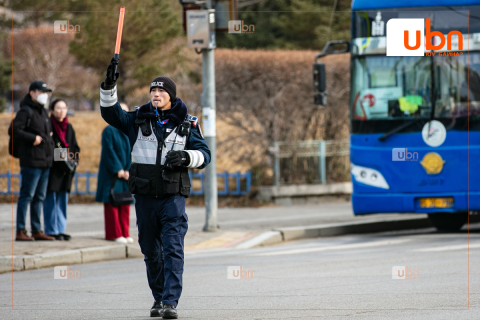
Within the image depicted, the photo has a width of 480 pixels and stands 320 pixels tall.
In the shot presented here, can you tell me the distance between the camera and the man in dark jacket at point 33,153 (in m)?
9.02

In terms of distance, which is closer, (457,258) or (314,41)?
(457,258)

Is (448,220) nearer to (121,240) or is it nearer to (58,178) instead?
(121,240)

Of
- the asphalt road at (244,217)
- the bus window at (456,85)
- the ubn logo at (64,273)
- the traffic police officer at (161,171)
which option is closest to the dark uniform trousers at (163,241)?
the traffic police officer at (161,171)

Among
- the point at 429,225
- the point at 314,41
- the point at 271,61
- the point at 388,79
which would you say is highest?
the point at 314,41

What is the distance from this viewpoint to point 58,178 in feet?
30.9

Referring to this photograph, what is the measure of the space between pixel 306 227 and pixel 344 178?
16.3ft

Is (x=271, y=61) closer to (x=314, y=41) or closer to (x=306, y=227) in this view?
(x=306, y=227)

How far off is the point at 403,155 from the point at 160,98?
19.2 ft

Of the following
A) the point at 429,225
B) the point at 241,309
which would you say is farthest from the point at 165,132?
the point at 429,225

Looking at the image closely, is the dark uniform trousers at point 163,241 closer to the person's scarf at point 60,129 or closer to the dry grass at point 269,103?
the person's scarf at point 60,129

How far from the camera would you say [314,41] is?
1177 inches

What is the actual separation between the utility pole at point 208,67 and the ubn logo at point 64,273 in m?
3.26

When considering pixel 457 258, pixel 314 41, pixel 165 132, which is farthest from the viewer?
pixel 314 41

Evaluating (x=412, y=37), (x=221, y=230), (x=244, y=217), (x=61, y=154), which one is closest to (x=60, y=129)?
(x=61, y=154)
